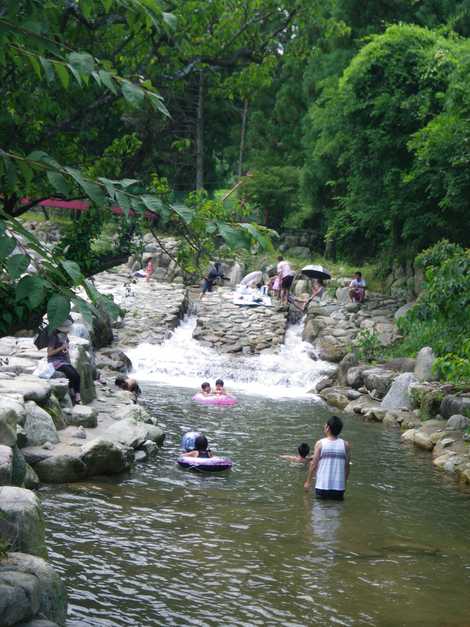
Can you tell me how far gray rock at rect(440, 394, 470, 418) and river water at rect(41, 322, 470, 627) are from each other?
1647 mm

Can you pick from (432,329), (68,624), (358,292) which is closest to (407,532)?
(68,624)

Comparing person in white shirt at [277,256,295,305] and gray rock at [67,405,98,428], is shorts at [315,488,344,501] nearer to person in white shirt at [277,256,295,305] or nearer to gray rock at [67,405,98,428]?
gray rock at [67,405,98,428]

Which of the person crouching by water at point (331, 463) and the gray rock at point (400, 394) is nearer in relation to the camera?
the person crouching by water at point (331, 463)

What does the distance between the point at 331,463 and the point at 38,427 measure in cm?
401

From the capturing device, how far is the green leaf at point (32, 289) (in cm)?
308

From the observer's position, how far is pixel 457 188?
23.3 m

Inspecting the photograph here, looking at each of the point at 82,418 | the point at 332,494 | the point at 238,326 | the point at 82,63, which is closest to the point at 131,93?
the point at 82,63

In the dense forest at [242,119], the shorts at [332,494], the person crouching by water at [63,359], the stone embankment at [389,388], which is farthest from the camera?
the stone embankment at [389,388]

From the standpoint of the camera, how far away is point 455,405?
16.2 m

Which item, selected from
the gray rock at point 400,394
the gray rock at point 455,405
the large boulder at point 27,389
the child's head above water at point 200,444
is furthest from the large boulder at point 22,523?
the gray rock at point 400,394

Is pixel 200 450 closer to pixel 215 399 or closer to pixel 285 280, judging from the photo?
pixel 215 399

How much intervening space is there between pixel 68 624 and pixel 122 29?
16.1ft

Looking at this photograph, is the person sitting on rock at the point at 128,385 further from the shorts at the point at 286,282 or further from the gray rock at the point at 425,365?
the shorts at the point at 286,282

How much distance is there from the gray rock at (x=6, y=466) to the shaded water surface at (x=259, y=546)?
2.63ft
